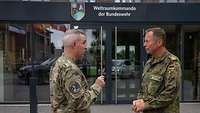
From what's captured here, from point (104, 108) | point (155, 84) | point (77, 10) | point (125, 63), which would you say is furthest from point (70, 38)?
point (125, 63)

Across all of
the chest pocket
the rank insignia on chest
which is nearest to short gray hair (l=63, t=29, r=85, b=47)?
the rank insignia on chest

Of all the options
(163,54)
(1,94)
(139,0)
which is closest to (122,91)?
(139,0)

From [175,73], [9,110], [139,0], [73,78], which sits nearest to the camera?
[73,78]

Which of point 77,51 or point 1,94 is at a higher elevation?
point 77,51

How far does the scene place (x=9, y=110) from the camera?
12125 millimetres

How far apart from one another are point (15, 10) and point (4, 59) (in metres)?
1.72

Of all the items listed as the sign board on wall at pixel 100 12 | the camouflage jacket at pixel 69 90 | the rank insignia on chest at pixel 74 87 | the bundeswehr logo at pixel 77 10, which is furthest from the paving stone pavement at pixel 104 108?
the rank insignia on chest at pixel 74 87

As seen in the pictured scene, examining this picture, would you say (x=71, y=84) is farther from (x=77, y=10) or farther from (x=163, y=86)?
(x=77, y=10)

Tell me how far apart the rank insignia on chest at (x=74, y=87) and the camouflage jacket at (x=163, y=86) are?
79 cm

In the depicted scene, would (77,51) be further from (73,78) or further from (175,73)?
(175,73)

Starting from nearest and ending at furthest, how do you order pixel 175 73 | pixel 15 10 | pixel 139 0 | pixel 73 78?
1. pixel 73 78
2. pixel 175 73
3. pixel 15 10
4. pixel 139 0

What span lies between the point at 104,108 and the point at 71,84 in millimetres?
8854

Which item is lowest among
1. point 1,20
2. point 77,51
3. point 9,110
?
point 9,110

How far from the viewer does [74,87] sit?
3.72m
